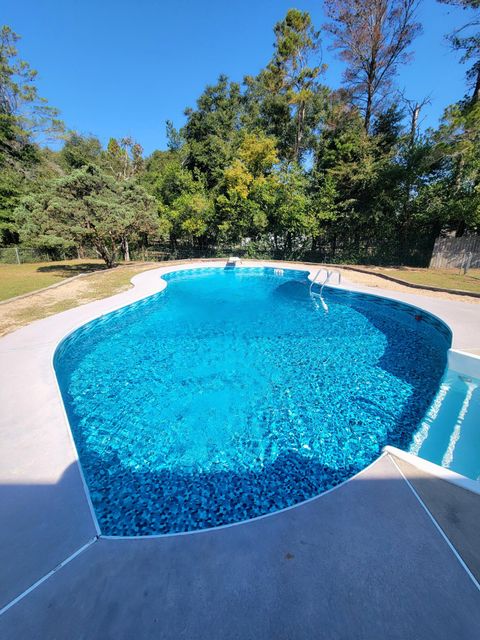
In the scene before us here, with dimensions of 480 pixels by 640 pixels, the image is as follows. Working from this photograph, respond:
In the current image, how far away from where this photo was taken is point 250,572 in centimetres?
162

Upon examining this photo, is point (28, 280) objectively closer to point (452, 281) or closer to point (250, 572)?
point (250, 572)

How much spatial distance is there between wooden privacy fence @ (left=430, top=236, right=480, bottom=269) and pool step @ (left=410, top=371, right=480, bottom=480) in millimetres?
12982

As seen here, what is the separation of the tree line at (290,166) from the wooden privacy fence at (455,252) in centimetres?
61

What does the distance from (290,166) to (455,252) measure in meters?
11.2

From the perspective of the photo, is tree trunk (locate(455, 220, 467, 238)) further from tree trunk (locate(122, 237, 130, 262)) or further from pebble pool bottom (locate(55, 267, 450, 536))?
tree trunk (locate(122, 237, 130, 262))

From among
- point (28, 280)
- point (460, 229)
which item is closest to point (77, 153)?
point (28, 280)

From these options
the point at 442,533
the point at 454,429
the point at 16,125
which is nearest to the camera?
the point at 442,533

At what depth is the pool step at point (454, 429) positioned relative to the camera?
3207 millimetres

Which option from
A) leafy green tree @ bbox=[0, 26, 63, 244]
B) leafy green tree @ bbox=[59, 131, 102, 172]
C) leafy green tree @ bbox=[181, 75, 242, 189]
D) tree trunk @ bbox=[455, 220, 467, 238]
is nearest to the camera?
tree trunk @ bbox=[455, 220, 467, 238]

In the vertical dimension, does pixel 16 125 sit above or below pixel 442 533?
above

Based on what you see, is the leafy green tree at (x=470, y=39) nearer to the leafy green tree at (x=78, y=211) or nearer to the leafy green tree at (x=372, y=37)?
the leafy green tree at (x=372, y=37)

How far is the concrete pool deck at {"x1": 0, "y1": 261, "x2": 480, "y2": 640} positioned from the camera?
1.37m

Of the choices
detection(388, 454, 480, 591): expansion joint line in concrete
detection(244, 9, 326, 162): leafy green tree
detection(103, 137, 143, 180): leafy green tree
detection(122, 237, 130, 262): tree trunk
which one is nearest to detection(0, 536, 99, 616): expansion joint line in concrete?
detection(388, 454, 480, 591): expansion joint line in concrete

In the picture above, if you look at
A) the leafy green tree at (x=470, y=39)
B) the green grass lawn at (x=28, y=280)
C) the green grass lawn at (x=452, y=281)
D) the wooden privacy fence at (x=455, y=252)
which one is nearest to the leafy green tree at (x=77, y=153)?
the green grass lawn at (x=28, y=280)
